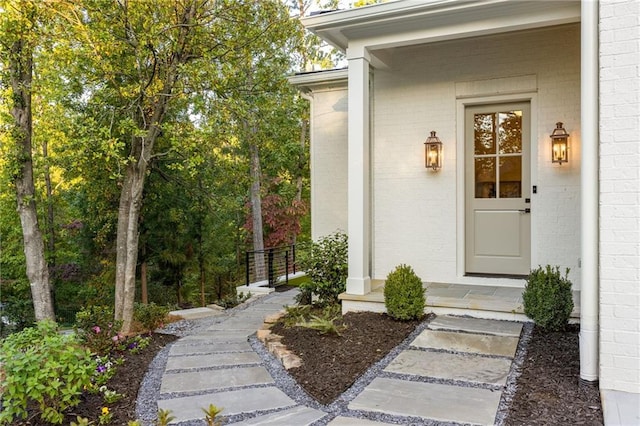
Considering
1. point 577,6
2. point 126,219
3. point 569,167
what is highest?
point 577,6

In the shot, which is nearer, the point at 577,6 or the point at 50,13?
the point at 577,6

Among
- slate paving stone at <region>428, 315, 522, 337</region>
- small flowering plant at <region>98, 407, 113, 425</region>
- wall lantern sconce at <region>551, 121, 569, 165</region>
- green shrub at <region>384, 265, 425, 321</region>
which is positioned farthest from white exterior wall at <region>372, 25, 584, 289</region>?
small flowering plant at <region>98, 407, 113, 425</region>

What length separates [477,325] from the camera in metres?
3.99

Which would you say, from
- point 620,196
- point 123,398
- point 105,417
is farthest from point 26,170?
point 620,196

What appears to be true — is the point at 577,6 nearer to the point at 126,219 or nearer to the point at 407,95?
the point at 407,95

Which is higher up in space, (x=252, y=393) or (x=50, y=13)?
(x=50, y=13)

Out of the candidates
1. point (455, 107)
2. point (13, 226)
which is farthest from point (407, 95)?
point (13, 226)

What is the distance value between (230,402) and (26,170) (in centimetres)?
487

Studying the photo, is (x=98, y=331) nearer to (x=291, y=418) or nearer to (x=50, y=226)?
(x=291, y=418)

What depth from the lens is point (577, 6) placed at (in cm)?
402

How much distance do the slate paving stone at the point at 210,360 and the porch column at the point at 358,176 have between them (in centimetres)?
136

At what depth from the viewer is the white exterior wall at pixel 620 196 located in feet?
8.73

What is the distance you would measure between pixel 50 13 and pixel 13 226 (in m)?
7.04

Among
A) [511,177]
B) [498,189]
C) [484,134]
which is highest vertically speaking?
[484,134]
